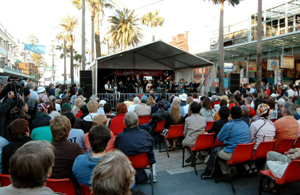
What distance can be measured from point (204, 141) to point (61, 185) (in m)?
2.45

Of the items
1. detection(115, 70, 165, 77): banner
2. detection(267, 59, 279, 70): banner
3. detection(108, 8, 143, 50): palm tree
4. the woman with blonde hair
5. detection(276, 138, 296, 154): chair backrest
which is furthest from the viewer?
detection(108, 8, 143, 50): palm tree

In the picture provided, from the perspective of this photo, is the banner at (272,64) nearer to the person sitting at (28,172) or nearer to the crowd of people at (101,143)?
the crowd of people at (101,143)

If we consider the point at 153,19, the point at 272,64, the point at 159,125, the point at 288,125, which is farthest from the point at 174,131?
the point at 153,19

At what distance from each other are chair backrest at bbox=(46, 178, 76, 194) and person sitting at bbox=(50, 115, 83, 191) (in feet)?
0.33

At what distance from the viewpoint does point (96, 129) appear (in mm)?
2113

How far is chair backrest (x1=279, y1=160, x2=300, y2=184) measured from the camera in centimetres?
246

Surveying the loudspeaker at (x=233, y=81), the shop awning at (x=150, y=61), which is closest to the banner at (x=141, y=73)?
the shop awning at (x=150, y=61)

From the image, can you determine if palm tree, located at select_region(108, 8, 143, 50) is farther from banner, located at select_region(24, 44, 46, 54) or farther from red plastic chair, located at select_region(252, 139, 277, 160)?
red plastic chair, located at select_region(252, 139, 277, 160)

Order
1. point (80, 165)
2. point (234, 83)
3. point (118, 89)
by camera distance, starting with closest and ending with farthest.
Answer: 1. point (80, 165)
2. point (234, 83)
3. point (118, 89)

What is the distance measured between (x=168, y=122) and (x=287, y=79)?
52.9ft

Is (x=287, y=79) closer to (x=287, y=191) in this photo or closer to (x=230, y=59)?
(x=230, y=59)

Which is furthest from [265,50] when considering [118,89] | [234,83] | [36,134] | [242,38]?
[36,134]

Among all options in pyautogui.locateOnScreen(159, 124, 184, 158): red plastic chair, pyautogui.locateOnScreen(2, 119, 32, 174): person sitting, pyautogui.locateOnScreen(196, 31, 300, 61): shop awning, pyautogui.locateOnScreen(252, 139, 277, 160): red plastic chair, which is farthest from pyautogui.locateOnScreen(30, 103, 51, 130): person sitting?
pyautogui.locateOnScreen(196, 31, 300, 61): shop awning

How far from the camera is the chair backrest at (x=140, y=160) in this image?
2.91 metres
